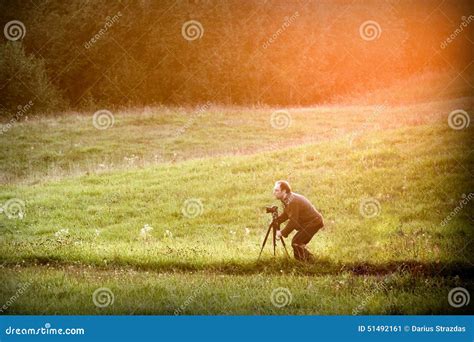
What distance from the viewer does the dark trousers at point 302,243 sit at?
36.6 feet

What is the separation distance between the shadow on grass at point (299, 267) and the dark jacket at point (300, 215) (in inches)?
25.6

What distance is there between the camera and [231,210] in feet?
42.9

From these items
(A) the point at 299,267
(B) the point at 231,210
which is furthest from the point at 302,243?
(B) the point at 231,210

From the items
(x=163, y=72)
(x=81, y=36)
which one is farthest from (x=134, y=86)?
(x=81, y=36)

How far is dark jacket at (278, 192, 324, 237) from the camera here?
36.0 ft

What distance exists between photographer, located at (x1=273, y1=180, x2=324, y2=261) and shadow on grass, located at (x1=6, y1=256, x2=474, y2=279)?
0.83ft

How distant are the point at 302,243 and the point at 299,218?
0.45m

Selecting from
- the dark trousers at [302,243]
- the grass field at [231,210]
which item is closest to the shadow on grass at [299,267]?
the grass field at [231,210]

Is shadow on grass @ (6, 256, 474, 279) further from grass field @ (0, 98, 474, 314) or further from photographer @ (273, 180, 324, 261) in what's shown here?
photographer @ (273, 180, 324, 261)

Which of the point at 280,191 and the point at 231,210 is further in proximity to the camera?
the point at 231,210

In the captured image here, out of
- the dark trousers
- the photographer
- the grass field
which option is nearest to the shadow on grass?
the grass field

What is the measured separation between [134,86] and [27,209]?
15.7 feet

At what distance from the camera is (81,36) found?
59.3 ft

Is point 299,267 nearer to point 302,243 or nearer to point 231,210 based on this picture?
point 302,243
